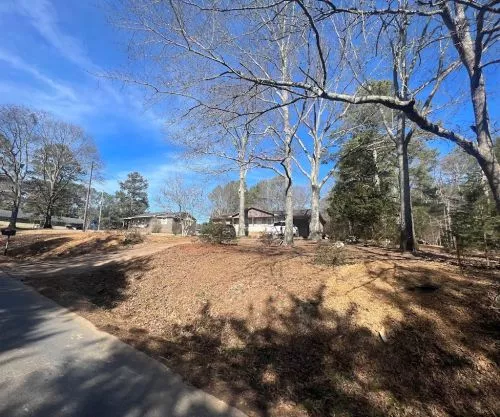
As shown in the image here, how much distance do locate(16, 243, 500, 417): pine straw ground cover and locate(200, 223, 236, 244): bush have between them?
213 inches

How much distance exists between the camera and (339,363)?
4875 millimetres

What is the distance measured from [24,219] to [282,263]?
73.9 metres

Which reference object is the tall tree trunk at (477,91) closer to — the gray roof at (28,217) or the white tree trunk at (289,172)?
the white tree trunk at (289,172)

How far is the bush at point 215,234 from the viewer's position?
1443cm

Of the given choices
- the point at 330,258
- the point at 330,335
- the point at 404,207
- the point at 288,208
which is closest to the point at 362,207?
the point at 288,208

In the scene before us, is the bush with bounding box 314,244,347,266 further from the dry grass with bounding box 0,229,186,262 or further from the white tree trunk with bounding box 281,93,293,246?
the dry grass with bounding box 0,229,186,262

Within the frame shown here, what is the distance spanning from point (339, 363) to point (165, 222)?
169 ft

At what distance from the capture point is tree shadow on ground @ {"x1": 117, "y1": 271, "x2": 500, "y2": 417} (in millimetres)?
3980

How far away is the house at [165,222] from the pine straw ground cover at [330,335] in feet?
75.0

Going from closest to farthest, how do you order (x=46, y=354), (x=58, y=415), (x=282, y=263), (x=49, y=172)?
(x=58, y=415) → (x=46, y=354) → (x=282, y=263) → (x=49, y=172)

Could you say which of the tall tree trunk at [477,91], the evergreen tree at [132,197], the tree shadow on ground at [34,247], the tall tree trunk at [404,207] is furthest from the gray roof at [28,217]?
the tall tree trunk at [477,91]

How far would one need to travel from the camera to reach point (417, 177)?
3522 centimetres

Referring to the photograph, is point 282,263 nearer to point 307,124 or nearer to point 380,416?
point 380,416

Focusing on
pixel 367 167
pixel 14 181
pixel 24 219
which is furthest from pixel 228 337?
pixel 24 219
